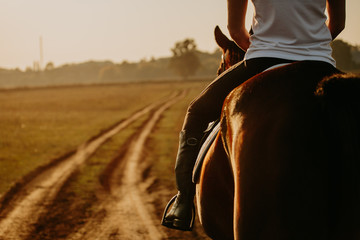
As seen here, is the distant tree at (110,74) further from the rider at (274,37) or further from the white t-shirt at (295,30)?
the white t-shirt at (295,30)

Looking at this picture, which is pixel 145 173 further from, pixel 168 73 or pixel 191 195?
pixel 168 73

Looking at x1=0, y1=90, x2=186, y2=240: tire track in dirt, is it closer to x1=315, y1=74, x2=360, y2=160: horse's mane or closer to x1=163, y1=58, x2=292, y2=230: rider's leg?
x1=163, y1=58, x2=292, y2=230: rider's leg

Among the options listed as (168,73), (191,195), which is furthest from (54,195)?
(168,73)

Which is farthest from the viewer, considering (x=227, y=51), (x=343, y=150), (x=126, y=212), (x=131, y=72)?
(x=131, y=72)

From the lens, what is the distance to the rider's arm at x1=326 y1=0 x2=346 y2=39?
2.56 metres

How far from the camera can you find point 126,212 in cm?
642

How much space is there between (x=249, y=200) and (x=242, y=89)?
0.61 meters

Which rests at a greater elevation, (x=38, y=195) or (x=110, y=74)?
(x=38, y=195)

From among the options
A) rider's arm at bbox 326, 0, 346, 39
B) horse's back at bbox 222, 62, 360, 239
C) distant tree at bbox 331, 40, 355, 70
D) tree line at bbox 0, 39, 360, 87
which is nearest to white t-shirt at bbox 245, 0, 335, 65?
horse's back at bbox 222, 62, 360, 239

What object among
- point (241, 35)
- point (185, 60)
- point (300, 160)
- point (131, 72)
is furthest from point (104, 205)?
point (131, 72)

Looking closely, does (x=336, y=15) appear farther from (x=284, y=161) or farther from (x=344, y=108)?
(x=284, y=161)

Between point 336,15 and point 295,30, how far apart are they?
1.90 ft

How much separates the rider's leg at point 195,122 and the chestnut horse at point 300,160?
0.53 meters

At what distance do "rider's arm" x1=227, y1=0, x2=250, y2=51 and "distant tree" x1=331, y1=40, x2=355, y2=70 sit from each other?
7.39 ft
